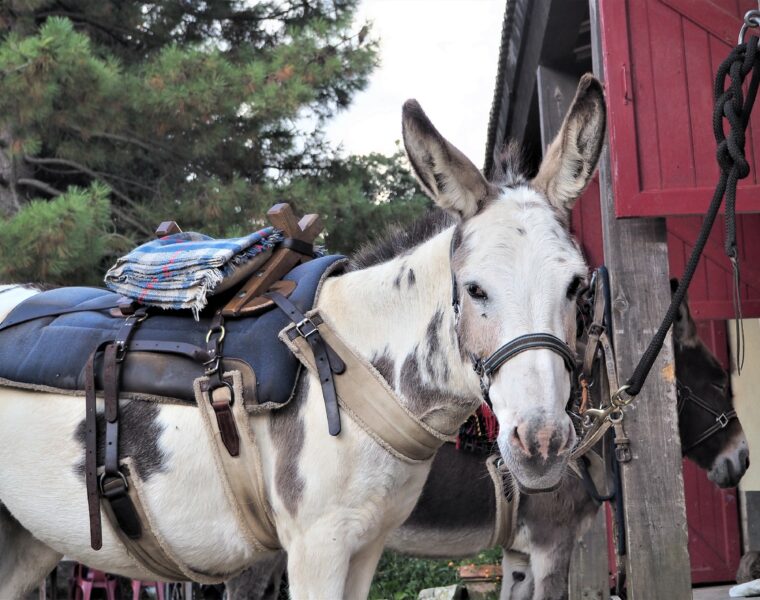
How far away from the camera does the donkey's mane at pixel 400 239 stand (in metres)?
3.20

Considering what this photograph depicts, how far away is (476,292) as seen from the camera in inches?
101

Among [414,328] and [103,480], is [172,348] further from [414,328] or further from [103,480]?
[414,328]

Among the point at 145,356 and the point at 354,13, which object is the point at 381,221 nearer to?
the point at 354,13

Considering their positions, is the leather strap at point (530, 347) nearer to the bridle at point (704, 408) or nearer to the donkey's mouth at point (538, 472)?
the donkey's mouth at point (538, 472)

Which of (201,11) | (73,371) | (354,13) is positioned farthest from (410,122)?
(201,11)

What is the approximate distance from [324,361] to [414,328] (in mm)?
299

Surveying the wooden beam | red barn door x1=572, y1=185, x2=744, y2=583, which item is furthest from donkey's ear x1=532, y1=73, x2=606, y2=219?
red barn door x1=572, y1=185, x2=744, y2=583

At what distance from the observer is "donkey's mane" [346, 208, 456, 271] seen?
3.20m

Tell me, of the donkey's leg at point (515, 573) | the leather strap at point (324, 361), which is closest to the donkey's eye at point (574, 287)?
the leather strap at point (324, 361)

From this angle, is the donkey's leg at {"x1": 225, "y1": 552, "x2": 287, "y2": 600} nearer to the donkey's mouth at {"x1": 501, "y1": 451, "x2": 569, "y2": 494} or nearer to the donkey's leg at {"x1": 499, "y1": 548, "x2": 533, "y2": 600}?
the donkey's leg at {"x1": 499, "y1": 548, "x2": 533, "y2": 600}

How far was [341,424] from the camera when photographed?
111 inches

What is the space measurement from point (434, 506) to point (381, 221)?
6.06 meters

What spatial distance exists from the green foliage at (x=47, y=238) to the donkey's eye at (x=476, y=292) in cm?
618

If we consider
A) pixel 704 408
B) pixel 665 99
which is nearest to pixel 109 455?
pixel 665 99
